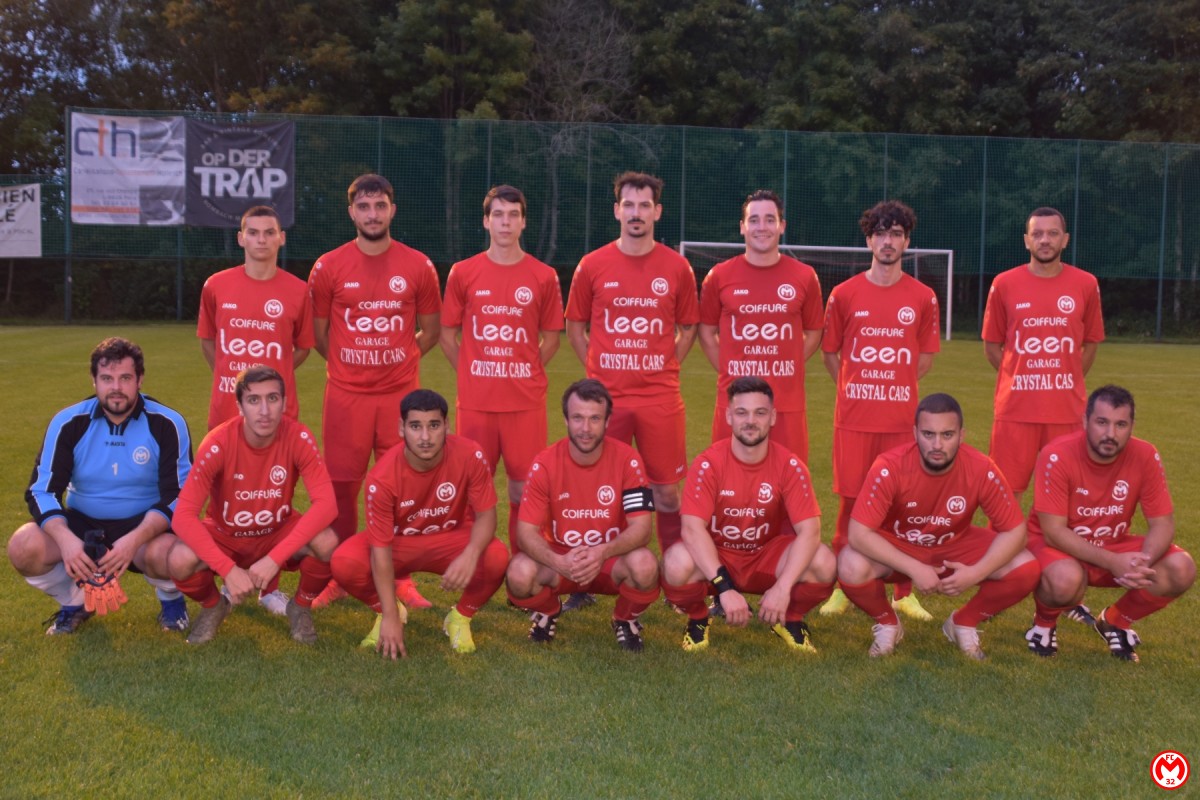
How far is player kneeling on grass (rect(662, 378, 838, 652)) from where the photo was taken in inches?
160

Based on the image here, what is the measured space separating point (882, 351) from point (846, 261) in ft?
50.4

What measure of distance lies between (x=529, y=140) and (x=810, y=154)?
16.9 ft

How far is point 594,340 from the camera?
4.98 m

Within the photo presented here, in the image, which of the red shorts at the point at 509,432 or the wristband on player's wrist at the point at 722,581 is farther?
the red shorts at the point at 509,432

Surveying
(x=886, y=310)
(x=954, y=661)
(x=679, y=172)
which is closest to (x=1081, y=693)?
(x=954, y=661)

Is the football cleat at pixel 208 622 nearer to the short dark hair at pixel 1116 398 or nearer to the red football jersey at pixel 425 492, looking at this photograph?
the red football jersey at pixel 425 492

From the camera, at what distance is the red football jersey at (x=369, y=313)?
16.4ft

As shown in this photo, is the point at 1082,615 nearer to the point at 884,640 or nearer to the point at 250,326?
the point at 884,640

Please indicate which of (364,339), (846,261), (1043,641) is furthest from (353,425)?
(846,261)

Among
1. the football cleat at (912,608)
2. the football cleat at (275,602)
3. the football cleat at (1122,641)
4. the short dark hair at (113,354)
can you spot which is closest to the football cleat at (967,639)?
the football cleat at (912,608)

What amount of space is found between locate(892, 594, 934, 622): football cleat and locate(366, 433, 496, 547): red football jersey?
73.3 inches

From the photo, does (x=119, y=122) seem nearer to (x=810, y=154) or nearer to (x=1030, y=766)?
(x=810, y=154)

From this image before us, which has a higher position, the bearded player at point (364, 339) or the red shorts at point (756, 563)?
the bearded player at point (364, 339)

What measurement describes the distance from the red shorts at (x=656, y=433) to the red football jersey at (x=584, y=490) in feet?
2.02
